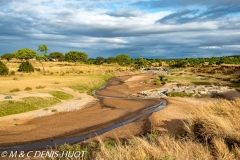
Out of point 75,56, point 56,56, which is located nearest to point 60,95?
point 75,56

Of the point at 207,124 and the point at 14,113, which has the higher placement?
the point at 207,124

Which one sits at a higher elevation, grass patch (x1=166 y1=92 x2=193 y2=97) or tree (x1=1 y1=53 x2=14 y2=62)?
tree (x1=1 y1=53 x2=14 y2=62)

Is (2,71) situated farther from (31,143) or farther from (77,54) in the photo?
(77,54)

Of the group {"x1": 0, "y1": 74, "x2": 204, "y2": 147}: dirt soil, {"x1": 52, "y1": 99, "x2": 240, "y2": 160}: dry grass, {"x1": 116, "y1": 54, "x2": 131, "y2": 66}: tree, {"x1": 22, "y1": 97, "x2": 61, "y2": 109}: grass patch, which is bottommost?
{"x1": 0, "y1": 74, "x2": 204, "y2": 147}: dirt soil

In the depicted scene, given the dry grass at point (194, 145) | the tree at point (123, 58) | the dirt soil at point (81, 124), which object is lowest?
the dirt soil at point (81, 124)

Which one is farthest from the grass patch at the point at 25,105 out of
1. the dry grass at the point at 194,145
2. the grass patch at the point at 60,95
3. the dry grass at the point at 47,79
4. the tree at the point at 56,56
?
the tree at the point at 56,56

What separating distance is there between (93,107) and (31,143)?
13657 millimetres

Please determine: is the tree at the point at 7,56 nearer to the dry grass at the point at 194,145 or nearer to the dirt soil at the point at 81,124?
the dirt soil at the point at 81,124

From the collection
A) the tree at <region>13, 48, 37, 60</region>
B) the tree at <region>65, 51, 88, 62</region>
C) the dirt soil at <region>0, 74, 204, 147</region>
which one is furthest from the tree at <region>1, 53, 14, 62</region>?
the dirt soil at <region>0, 74, 204, 147</region>

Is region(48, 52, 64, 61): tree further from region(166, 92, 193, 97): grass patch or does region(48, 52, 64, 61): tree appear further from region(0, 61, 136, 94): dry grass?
region(166, 92, 193, 97): grass patch

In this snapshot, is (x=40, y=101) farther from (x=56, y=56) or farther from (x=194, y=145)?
(x=56, y=56)

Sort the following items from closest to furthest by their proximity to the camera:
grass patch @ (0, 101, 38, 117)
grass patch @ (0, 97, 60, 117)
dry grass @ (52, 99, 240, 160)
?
dry grass @ (52, 99, 240, 160)
grass patch @ (0, 101, 38, 117)
grass patch @ (0, 97, 60, 117)

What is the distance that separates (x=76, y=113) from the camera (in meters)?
26.5

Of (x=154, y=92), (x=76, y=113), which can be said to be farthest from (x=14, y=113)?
(x=154, y=92)
